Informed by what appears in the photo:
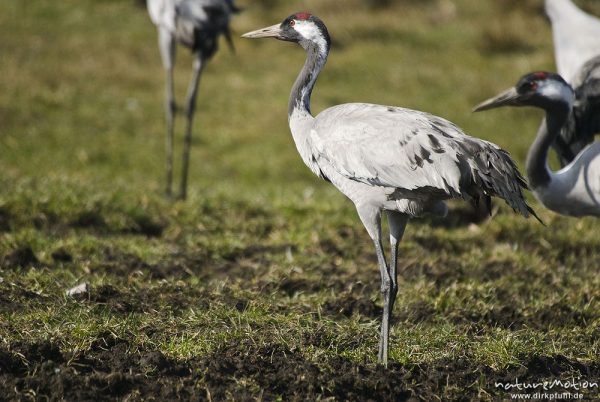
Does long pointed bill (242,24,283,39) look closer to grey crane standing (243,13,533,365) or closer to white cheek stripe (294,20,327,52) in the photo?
white cheek stripe (294,20,327,52)

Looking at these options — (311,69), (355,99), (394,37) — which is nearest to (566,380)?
(311,69)

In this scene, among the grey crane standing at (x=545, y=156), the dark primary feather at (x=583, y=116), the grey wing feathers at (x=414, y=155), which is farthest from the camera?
the dark primary feather at (x=583, y=116)

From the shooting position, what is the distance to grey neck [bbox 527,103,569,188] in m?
4.78

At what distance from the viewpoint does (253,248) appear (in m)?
5.59

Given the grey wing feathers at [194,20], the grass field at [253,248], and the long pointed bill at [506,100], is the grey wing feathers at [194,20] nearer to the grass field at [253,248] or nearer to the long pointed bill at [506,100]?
the grass field at [253,248]

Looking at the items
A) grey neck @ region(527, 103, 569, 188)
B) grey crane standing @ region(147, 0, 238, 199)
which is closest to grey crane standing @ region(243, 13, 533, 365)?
grey neck @ region(527, 103, 569, 188)

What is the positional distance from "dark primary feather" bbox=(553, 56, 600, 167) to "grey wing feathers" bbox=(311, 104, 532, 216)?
1.80 metres

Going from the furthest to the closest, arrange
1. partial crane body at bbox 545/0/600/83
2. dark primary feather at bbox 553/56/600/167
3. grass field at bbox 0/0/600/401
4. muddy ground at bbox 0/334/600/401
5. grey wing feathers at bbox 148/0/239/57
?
1. grey wing feathers at bbox 148/0/239/57
2. partial crane body at bbox 545/0/600/83
3. dark primary feather at bbox 553/56/600/167
4. grass field at bbox 0/0/600/401
5. muddy ground at bbox 0/334/600/401

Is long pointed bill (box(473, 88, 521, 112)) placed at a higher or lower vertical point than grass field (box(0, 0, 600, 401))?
higher

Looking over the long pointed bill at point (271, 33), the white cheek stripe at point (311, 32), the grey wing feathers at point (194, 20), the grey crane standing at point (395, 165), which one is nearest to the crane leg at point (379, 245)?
the grey crane standing at point (395, 165)

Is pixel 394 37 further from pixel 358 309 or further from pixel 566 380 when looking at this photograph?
pixel 566 380

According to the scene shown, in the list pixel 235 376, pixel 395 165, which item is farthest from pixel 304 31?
pixel 235 376

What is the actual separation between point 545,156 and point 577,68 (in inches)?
53.9

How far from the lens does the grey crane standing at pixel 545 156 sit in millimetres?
4703
